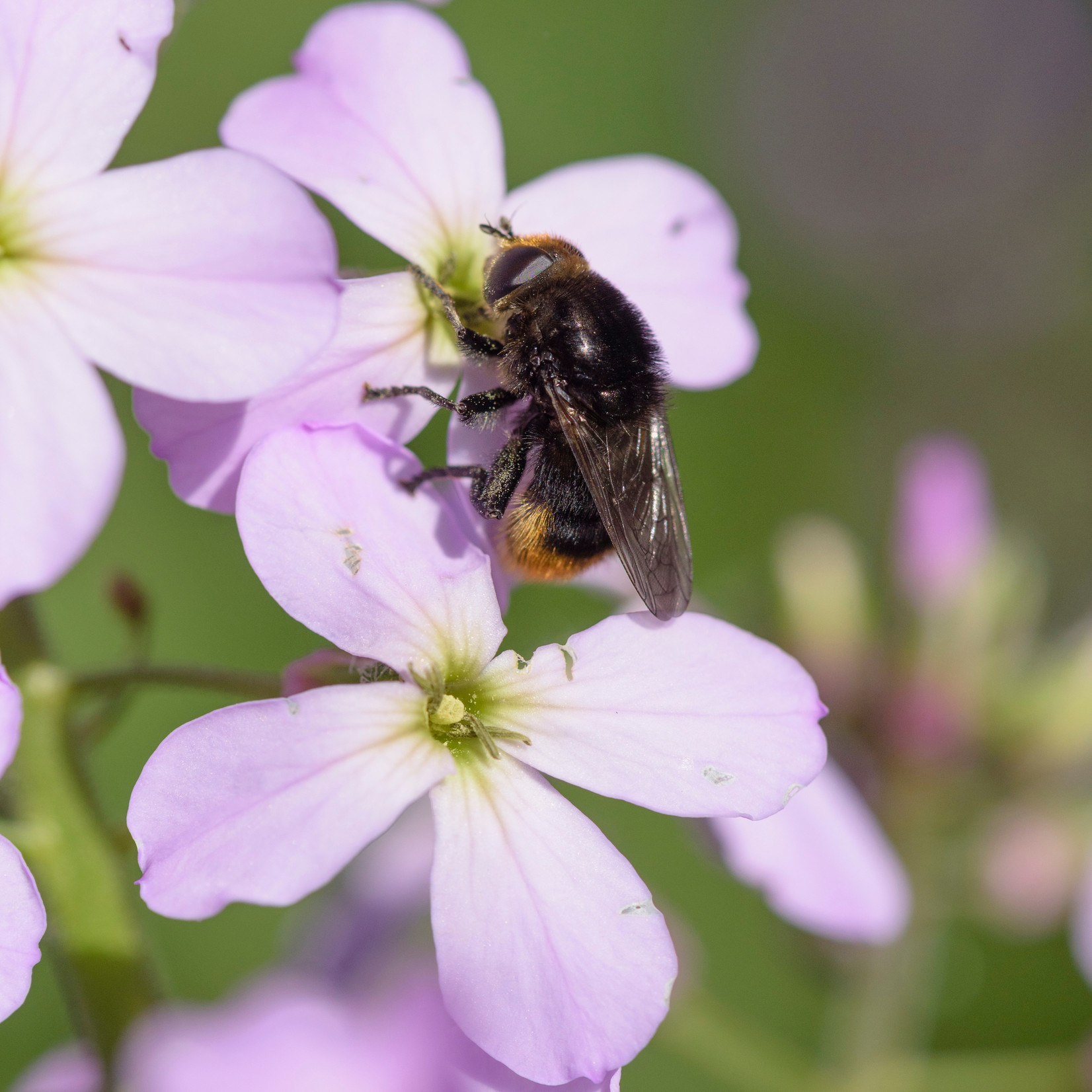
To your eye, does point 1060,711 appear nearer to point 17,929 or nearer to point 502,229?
point 502,229

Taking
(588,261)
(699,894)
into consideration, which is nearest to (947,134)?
(699,894)

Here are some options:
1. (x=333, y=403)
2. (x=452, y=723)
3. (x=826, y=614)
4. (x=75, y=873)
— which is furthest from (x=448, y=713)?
(x=826, y=614)

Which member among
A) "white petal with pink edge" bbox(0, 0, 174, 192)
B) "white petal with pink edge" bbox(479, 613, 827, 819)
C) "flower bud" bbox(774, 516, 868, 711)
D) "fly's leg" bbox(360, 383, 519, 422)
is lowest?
"flower bud" bbox(774, 516, 868, 711)

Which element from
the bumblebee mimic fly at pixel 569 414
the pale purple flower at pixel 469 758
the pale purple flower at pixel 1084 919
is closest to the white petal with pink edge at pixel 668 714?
the pale purple flower at pixel 469 758

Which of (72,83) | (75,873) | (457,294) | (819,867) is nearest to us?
(72,83)

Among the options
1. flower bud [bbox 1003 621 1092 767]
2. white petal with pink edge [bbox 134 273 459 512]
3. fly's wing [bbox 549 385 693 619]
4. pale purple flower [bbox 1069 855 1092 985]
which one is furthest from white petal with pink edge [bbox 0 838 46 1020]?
flower bud [bbox 1003 621 1092 767]

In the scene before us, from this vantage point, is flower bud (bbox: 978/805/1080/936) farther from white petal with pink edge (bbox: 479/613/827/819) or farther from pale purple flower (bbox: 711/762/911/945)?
white petal with pink edge (bbox: 479/613/827/819)

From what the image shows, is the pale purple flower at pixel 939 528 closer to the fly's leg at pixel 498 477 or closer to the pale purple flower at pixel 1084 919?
the pale purple flower at pixel 1084 919
